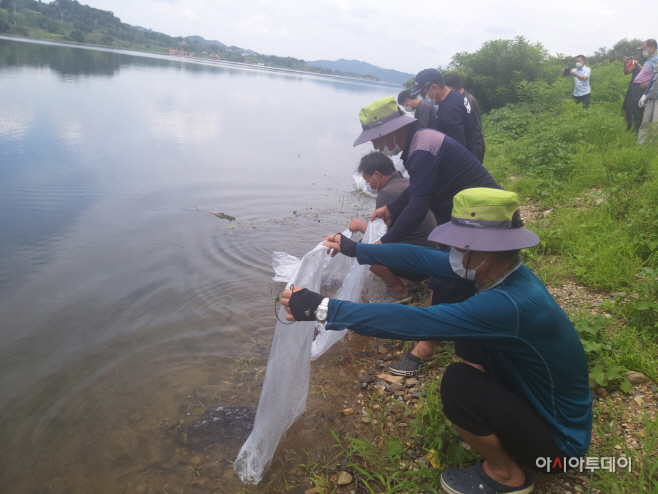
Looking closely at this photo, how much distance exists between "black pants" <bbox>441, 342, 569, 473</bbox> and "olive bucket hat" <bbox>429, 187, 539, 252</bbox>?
2.04 ft

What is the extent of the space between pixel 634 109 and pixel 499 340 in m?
8.69

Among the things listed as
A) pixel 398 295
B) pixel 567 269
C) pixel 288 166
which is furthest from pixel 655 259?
pixel 288 166

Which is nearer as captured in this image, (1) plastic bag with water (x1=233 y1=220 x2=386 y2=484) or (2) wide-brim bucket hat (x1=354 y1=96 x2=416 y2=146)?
(1) plastic bag with water (x1=233 y1=220 x2=386 y2=484)

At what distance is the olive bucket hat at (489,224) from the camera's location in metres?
1.74

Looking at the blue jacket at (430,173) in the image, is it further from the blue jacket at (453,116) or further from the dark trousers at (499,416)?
the blue jacket at (453,116)

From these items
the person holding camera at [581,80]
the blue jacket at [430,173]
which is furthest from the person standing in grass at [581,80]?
the blue jacket at [430,173]

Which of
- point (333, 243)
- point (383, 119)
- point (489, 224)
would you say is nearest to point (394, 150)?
point (383, 119)

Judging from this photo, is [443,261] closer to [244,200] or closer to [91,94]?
[244,200]

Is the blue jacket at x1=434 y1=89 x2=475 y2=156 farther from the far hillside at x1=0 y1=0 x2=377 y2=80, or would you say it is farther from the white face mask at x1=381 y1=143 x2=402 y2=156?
the far hillside at x1=0 y1=0 x2=377 y2=80

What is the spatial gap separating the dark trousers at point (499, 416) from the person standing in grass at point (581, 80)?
442 inches

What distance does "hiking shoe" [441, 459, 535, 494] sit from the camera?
194cm

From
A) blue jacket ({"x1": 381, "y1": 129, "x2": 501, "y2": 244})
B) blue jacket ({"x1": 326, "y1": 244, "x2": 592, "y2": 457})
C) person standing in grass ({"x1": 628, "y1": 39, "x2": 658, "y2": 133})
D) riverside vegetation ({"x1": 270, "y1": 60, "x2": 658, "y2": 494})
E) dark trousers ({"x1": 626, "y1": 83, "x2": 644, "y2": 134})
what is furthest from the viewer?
dark trousers ({"x1": 626, "y1": 83, "x2": 644, "y2": 134})

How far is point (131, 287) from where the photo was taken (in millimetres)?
4691

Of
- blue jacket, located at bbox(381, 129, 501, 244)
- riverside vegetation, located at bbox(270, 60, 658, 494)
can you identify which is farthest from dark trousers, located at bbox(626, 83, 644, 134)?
blue jacket, located at bbox(381, 129, 501, 244)
